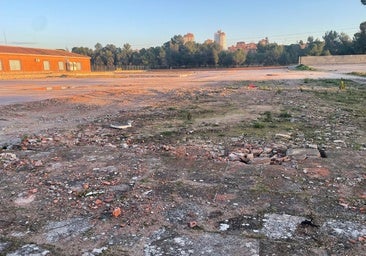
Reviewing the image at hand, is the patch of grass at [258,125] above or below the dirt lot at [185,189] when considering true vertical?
above

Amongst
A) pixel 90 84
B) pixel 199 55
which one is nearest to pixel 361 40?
pixel 199 55

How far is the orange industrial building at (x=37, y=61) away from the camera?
159 feet

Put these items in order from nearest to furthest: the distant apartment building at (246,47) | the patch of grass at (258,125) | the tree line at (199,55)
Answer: the patch of grass at (258,125), the tree line at (199,55), the distant apartment building at (246,47)

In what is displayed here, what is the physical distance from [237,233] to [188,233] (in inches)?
20.3

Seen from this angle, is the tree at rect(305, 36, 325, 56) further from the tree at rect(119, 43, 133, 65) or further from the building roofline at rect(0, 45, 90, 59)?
the building roofline at rect(0, 45, 90, 59)

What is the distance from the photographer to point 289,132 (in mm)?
7930

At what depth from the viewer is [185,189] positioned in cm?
452

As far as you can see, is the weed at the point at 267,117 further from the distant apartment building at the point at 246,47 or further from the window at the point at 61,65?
the distant apartment building at the point at 246,47

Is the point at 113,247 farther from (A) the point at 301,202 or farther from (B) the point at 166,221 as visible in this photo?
(A) the point at 301,202

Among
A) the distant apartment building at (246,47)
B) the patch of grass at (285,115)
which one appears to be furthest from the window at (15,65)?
the distant apartment building at (246,47)

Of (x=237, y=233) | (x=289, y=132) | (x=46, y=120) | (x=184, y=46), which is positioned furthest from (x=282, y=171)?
(x=184, y=46)

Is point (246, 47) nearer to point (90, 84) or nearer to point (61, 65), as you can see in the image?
point (61, 65)

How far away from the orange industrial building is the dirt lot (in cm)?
4629

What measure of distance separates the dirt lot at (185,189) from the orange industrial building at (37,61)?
46.3 metres
